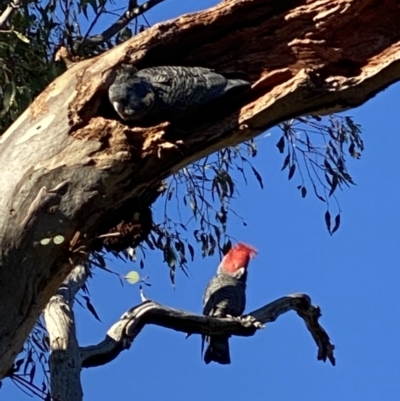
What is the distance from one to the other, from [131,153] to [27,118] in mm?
207

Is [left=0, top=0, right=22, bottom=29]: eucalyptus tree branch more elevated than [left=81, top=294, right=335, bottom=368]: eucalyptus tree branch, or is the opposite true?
[left=0, top=0, right=22, bottom=29]: eucalyptus tree branch

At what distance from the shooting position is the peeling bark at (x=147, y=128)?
67.1 inches

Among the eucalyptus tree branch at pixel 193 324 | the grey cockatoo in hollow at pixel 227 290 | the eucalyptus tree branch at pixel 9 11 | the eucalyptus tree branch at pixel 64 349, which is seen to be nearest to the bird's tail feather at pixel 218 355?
the grey cockatoo in hollow at pixel 227 290

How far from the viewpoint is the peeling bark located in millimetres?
1704

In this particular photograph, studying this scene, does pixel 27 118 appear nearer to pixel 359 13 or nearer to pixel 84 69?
pixel 84 69

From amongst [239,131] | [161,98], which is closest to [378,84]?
[239,131]

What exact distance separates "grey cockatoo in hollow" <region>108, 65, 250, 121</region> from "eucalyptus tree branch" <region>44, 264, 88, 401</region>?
525 mm

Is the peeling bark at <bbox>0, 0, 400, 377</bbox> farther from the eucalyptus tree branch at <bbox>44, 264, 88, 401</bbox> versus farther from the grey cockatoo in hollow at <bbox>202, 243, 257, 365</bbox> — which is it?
the grey cockatoo in hollow at <bbox>202, 243, 257, 365</bbox>

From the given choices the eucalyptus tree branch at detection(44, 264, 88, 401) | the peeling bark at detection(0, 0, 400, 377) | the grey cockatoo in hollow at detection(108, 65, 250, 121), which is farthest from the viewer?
the eucalyptus tree branch at detection(44, 264, 88, 401)

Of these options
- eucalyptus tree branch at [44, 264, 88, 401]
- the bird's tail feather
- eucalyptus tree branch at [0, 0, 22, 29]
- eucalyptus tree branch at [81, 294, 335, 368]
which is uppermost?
eucalyptus tree branch at [0, 0, 22, 29]

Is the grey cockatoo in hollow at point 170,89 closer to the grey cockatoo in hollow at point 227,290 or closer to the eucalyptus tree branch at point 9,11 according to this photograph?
the eucalyptus tree branch at point 9,11

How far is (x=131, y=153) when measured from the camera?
1785 millimetres

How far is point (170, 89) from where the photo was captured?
1.84 meters

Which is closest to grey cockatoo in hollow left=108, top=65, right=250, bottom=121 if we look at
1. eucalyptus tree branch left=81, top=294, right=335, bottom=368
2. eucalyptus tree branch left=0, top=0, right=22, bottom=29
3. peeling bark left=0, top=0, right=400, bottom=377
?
peeling bark left=0, top=0, right=400, bottom=377
